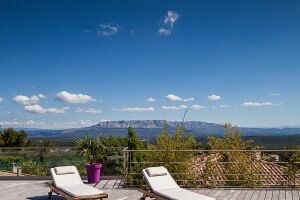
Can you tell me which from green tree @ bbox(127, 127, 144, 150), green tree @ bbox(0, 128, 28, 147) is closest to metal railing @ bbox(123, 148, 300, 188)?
green tree @ bbox(127, 127, 144, 150)

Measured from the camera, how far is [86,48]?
20.8 m

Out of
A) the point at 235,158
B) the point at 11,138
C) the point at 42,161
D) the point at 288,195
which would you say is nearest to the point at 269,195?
the point at 288,195

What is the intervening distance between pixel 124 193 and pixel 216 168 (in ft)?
8.37

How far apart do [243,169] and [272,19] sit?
8418 mm

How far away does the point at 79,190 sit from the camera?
8102 millimetres

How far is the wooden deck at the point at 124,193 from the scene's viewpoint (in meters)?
9.05

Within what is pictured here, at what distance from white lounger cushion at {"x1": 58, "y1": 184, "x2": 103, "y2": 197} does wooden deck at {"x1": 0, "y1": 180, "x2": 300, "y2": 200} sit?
3.07ft

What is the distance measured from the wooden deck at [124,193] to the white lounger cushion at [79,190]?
3.07ft

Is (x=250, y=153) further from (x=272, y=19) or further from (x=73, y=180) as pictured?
(x=272, y=19)

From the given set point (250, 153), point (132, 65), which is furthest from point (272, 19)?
point (132, 65)

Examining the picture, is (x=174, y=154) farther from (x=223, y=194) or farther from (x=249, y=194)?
(x=249, y=194)

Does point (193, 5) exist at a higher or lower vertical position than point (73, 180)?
higher

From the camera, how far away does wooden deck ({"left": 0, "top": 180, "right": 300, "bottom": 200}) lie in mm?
9050

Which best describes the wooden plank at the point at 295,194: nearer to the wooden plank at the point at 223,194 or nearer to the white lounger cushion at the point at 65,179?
the wooden plank at the point at 223,194
